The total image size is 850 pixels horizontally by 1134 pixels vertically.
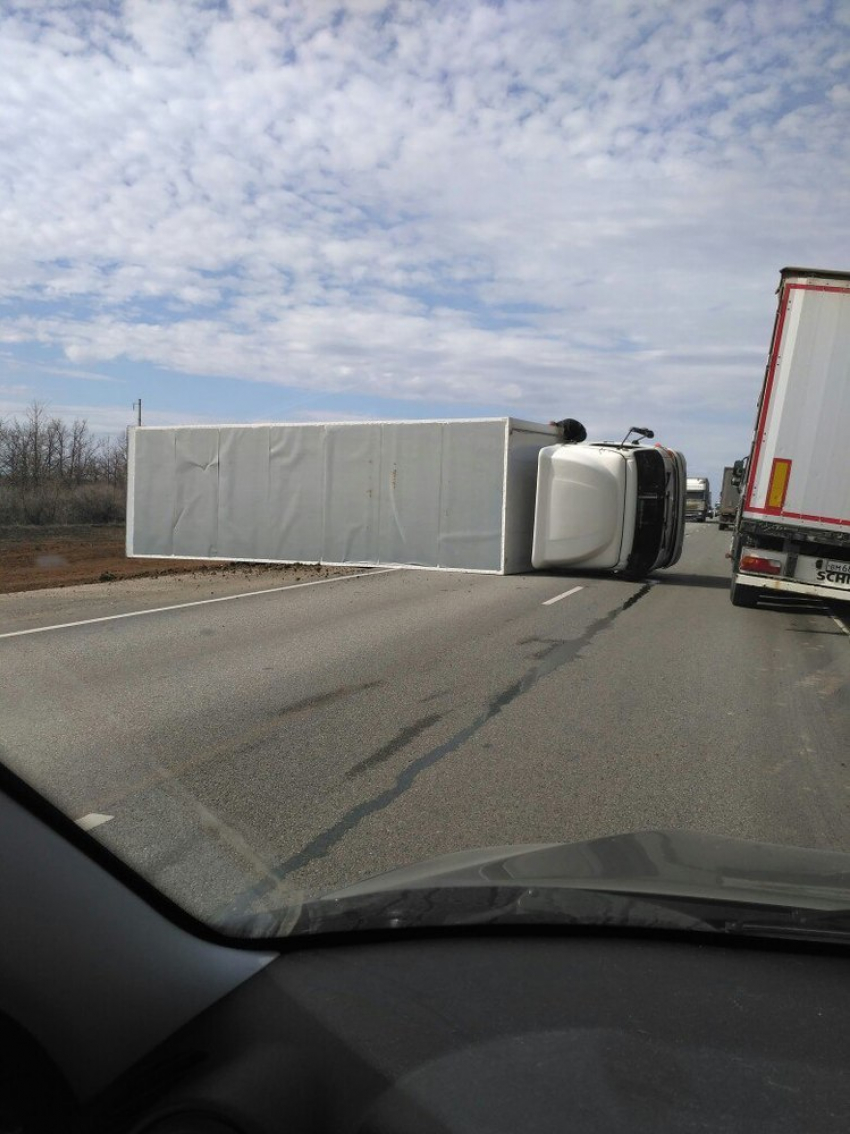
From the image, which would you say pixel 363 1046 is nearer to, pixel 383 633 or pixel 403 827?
pixel 403 827

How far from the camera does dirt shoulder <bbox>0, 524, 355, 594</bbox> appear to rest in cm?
1922

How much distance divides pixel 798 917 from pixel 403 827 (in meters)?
2.62

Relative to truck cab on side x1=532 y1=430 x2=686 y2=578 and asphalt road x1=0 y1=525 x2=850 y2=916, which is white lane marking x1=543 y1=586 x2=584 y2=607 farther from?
asphalt road x1=0 y1=525 x2=850 y2=916

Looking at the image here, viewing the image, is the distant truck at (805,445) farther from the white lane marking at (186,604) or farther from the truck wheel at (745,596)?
the white lane marking at (186,604)

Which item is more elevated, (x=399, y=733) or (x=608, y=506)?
(x=608, y=506)

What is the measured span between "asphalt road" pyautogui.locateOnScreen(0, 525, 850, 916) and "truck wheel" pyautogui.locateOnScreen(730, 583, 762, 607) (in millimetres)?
1580

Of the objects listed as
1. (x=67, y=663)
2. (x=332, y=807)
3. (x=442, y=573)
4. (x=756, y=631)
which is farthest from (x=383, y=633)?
(x=442, y=573)

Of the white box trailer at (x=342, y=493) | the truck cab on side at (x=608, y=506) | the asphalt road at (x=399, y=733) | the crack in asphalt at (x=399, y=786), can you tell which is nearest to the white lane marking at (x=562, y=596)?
the truck cab on side at (x=608, y=506)

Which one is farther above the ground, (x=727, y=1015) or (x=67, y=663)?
(x=727, y=1015)

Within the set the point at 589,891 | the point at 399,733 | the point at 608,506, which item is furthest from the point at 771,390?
the point at 589,891

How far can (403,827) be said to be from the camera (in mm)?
4477

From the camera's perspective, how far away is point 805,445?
39.1 feet

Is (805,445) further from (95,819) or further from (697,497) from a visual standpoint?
(697,497)

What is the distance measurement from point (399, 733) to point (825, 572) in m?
7.98
